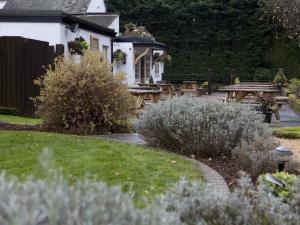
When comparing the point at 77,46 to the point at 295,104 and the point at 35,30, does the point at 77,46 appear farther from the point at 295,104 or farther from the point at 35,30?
→ the point at 295,104

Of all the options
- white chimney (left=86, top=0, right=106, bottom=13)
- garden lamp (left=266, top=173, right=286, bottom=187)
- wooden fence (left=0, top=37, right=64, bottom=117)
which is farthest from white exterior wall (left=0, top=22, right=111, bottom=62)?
garden lamp (left=266, top=173, right=286, bottom=187)

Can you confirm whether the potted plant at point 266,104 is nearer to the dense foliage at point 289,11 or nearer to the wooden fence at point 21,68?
the wooden fence at point 21,68

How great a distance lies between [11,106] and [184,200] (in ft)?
40.3

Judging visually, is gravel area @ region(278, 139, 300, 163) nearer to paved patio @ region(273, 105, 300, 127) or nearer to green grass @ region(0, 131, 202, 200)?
green grass @ region(0, 131, 202, 200)

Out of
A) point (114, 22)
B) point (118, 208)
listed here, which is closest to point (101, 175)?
point (118, 208)

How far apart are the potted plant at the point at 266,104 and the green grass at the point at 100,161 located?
6.72 m

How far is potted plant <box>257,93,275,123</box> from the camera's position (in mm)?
14831

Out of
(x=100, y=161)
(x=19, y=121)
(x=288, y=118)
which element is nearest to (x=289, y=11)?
(x=288, y=118)

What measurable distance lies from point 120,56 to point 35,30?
8302mm

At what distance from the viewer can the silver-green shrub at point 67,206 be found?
2039 millimetres

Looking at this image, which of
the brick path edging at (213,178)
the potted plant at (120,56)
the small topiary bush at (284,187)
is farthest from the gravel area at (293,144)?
the potted plant at (120,56)

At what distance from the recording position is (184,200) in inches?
137

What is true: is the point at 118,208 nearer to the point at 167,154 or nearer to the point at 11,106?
the point at 167,154

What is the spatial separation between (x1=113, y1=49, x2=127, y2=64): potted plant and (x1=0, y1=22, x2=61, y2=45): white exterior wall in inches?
300
